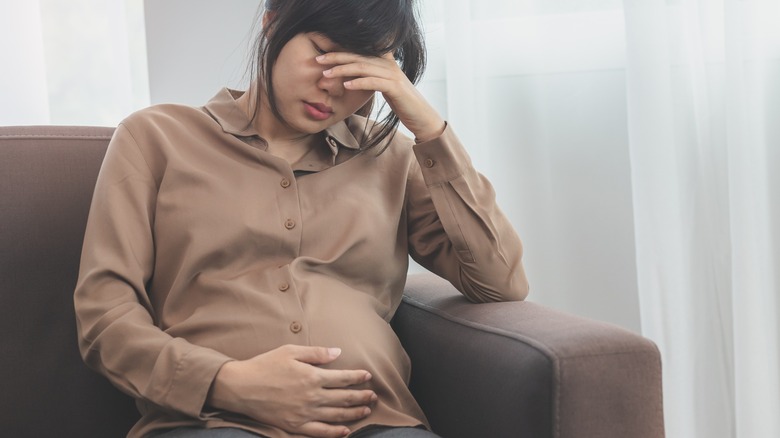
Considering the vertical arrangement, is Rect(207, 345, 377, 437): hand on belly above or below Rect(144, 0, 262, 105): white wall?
below

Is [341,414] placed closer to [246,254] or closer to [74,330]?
[246,254]

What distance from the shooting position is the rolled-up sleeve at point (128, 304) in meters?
1.01

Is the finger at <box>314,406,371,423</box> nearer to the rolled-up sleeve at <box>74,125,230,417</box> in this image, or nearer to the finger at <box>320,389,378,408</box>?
the finger at <box>320,389,378,408</box>

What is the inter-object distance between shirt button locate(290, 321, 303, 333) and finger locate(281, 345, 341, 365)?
0.06m

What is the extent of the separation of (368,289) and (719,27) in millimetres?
845

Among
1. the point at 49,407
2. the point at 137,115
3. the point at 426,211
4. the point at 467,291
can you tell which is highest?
the point at 137,115

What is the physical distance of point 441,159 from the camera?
121 cm

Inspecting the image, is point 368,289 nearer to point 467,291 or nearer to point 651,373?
point 467,291

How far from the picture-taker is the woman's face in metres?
1.16

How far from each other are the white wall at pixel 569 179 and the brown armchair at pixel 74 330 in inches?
16.1

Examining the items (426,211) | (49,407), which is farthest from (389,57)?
(49,407)

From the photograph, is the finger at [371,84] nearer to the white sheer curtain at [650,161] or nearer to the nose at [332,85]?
the nose at [332,85]

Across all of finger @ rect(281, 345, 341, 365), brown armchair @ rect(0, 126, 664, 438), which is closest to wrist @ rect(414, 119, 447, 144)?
brown armchair @ rect(0, 126, 664, 438)

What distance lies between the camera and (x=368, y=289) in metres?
1.24
